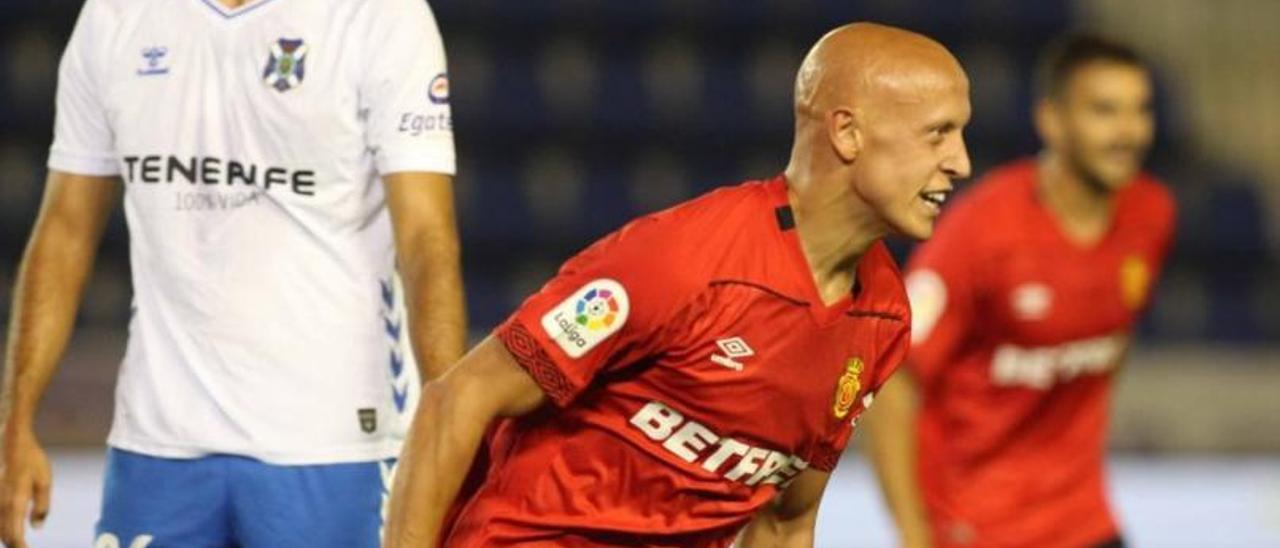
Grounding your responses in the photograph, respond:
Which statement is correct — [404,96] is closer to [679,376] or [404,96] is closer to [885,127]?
[679,376]

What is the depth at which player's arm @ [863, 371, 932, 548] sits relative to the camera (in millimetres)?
5371

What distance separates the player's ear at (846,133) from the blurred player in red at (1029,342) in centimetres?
207

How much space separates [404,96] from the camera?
404 centimetres

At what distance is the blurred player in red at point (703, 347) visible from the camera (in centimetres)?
348

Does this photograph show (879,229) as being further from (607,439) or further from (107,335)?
(107,335)

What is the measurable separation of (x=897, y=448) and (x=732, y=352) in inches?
75.8

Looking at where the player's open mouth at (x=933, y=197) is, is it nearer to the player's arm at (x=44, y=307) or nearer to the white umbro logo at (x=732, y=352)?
the white umbro logo at (x=732, y=352)

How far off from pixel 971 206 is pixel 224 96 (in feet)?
7.64

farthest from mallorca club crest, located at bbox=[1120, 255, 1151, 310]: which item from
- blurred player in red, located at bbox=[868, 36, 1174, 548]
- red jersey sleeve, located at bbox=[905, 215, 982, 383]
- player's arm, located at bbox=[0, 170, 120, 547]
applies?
player's arm, located at bbox=[0, 170, 120, 547]

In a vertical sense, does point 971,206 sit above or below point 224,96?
below

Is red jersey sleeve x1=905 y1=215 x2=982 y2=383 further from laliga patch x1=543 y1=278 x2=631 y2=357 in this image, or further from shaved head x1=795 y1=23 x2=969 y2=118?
laliga patch x1=543 y1=278 x2=631 y2=357

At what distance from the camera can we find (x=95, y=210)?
4301 millimetres

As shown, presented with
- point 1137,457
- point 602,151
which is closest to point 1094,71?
point 1137,457

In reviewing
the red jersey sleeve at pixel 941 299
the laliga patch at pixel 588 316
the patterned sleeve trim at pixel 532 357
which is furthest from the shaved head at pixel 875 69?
the red jersey sleeve at pixel 941 299
